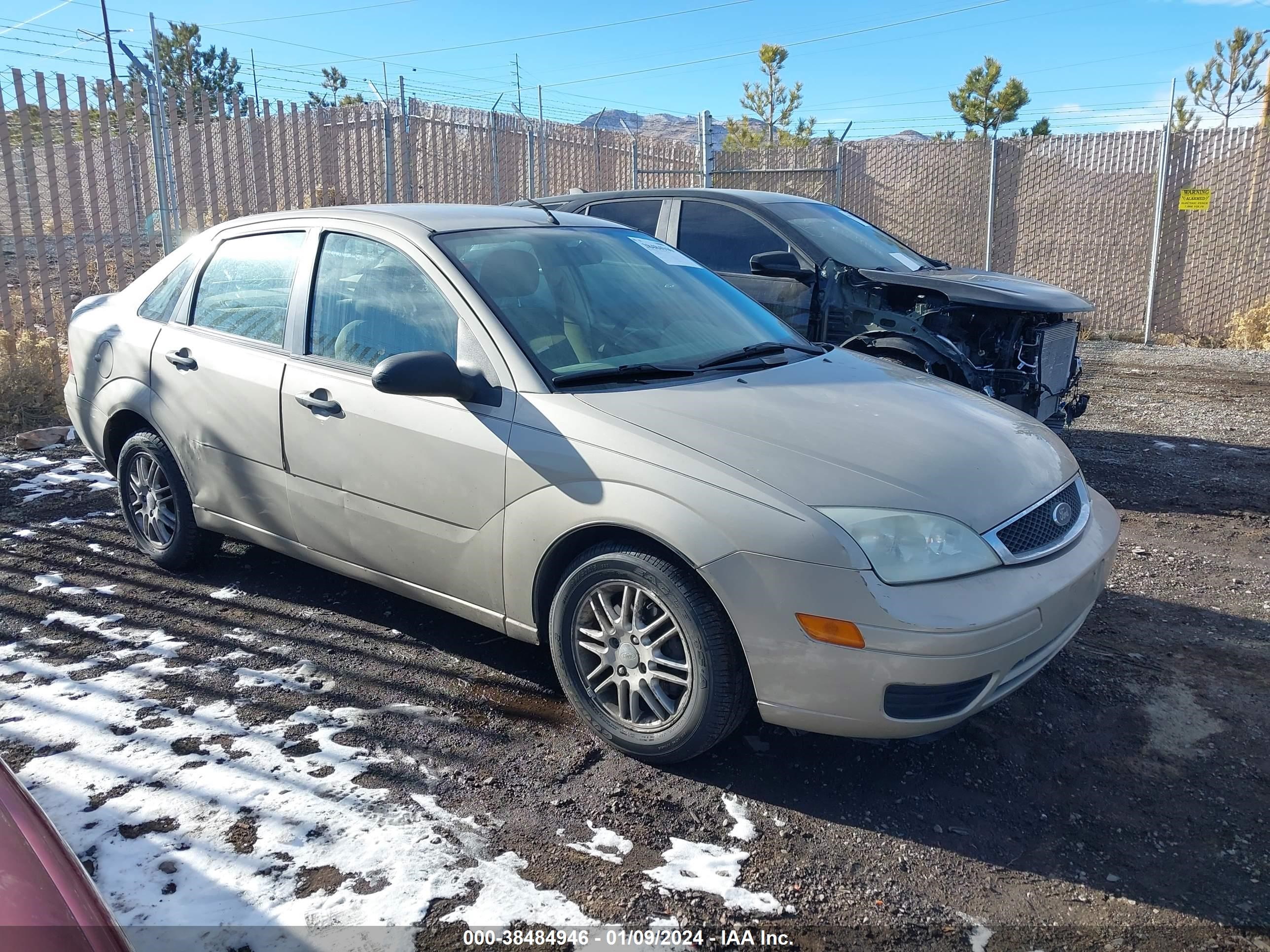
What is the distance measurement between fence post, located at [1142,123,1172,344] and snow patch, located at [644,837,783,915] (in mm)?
12641

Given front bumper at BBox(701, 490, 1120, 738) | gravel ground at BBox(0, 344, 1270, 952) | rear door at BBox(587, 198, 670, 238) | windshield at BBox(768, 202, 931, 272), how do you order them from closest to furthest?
gravel ground at BBox(0, 344, 1270, 952) → front bumper at BBox(701, 490, 1120, 738) → windshield at BBox(768, 202, 931, 272) → rear door at BBox(587, 198, 670, 238)

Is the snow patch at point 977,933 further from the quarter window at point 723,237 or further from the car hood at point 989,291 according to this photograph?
the quarter window at point 723,237

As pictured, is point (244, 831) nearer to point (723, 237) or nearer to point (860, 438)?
point (860, 438)

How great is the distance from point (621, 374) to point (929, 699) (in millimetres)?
1497

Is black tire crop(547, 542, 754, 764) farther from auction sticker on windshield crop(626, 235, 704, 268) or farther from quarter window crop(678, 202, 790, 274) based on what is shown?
quarter window crop(678, 202, 790, 274)

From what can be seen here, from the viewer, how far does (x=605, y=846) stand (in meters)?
2.83

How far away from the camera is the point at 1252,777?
3.17 metres

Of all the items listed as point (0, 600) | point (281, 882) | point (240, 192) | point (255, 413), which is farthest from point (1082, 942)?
point (240, 192)

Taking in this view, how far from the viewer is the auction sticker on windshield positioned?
4.48 metres

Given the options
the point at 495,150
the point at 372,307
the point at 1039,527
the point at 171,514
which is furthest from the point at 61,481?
the point at 495,150

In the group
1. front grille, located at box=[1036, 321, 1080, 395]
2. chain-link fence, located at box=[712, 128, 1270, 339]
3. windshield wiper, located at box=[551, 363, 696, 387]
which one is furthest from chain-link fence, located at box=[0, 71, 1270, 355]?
front grille, located at box=[1036, 321, 1080, 395]

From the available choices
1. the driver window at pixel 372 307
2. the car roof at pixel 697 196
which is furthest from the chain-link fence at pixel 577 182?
the driver window at pixel 372 307

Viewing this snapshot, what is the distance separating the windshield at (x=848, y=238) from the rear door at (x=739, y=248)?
21cm

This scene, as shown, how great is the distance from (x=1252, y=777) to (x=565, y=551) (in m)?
2.32
